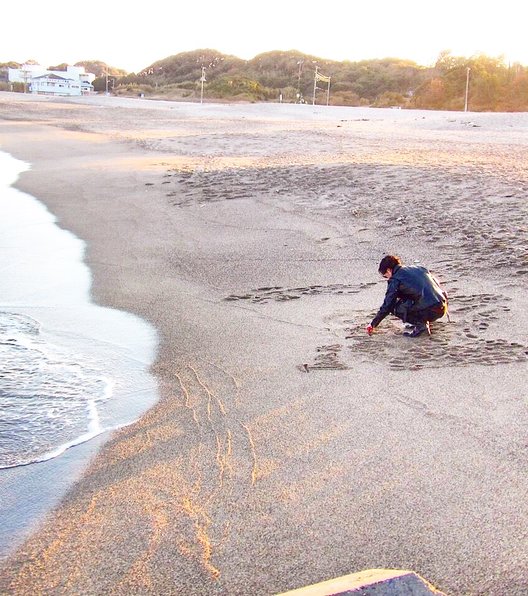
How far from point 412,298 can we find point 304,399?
1709mm

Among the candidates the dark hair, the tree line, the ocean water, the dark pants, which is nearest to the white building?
the tree line

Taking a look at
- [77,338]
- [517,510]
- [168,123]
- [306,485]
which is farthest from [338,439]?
[168,123]

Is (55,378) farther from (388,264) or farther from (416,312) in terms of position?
(416,312)

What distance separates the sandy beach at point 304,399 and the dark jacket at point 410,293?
29 cm

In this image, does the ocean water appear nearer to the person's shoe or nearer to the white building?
the person's shoe

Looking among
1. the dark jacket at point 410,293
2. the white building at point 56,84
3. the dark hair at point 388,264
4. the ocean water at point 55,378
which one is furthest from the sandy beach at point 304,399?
the white building at point 56,84

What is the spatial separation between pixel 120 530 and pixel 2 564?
60cm

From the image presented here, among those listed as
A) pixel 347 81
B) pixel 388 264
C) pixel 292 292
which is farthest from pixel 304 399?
pixel 347 81

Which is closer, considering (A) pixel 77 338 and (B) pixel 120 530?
(B) pixel 120 530

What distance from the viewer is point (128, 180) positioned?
53.0 feet

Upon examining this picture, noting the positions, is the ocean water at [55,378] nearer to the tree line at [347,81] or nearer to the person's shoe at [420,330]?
the person's shoe at [420,330]

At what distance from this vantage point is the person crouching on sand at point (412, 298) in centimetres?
674

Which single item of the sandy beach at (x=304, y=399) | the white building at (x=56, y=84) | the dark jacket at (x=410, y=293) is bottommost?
the sandy beach at (x=304, y=399)

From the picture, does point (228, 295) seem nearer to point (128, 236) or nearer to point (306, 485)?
point (128, 236)
